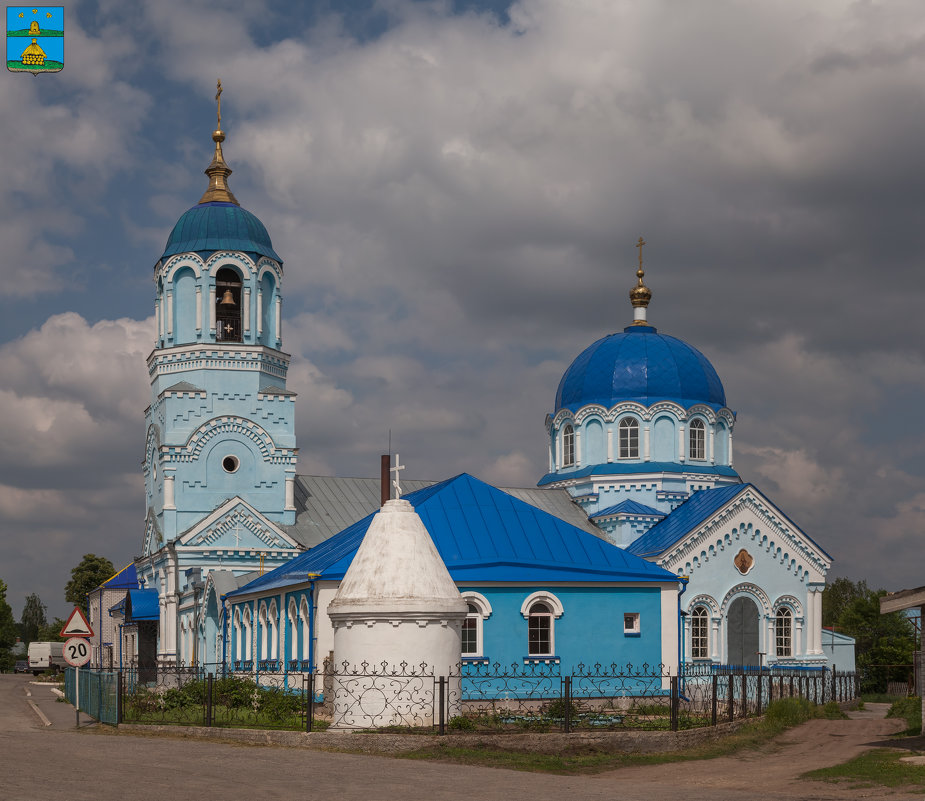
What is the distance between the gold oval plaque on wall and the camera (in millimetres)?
33344

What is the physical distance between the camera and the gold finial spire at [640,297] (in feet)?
133

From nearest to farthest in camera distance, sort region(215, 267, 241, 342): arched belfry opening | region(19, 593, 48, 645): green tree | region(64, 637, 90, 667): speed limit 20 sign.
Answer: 1. region(64, 637, 90, 667): speed limit 20 sign
2. region(215, 267, 241, 342): arched belfry opening
3. region(19, 593, 48, 645): green tree

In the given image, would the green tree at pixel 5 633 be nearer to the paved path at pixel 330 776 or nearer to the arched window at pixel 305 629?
the arched window at pixel 305 629

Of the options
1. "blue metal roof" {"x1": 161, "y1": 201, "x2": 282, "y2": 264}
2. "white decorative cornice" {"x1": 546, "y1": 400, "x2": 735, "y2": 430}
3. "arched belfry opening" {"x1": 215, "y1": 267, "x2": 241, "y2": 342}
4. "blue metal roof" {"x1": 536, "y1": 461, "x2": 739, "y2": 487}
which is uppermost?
"blue metal roof" {"x1": 161, "y1": 201, "x2": 282, "y2": 264}

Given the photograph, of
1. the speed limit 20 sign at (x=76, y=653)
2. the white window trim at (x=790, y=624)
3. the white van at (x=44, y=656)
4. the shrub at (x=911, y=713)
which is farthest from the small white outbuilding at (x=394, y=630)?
the white van at (x=44, y=656)

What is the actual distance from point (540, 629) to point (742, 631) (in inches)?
418

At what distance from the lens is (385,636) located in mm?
18266

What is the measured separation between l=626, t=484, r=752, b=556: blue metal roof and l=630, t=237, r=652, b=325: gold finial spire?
694 centimetres

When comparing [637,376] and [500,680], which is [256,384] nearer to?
[637,376]

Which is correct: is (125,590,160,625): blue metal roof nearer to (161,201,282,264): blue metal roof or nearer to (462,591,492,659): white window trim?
(161,201,282,264): blue metal roof

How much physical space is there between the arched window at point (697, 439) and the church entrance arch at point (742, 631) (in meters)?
5.50

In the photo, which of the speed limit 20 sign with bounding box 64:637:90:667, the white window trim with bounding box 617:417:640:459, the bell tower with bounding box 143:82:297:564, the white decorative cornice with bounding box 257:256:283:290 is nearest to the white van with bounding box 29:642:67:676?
the bell tower with bounding box 143:82:297:564

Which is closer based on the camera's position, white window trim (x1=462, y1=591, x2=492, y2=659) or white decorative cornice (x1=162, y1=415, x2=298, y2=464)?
white window trim (x1=462, y1=591, x2=492, y2=659)

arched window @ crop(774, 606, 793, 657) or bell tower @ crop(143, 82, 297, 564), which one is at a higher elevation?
bell tower @ crop(143, 82, 297, 564)
